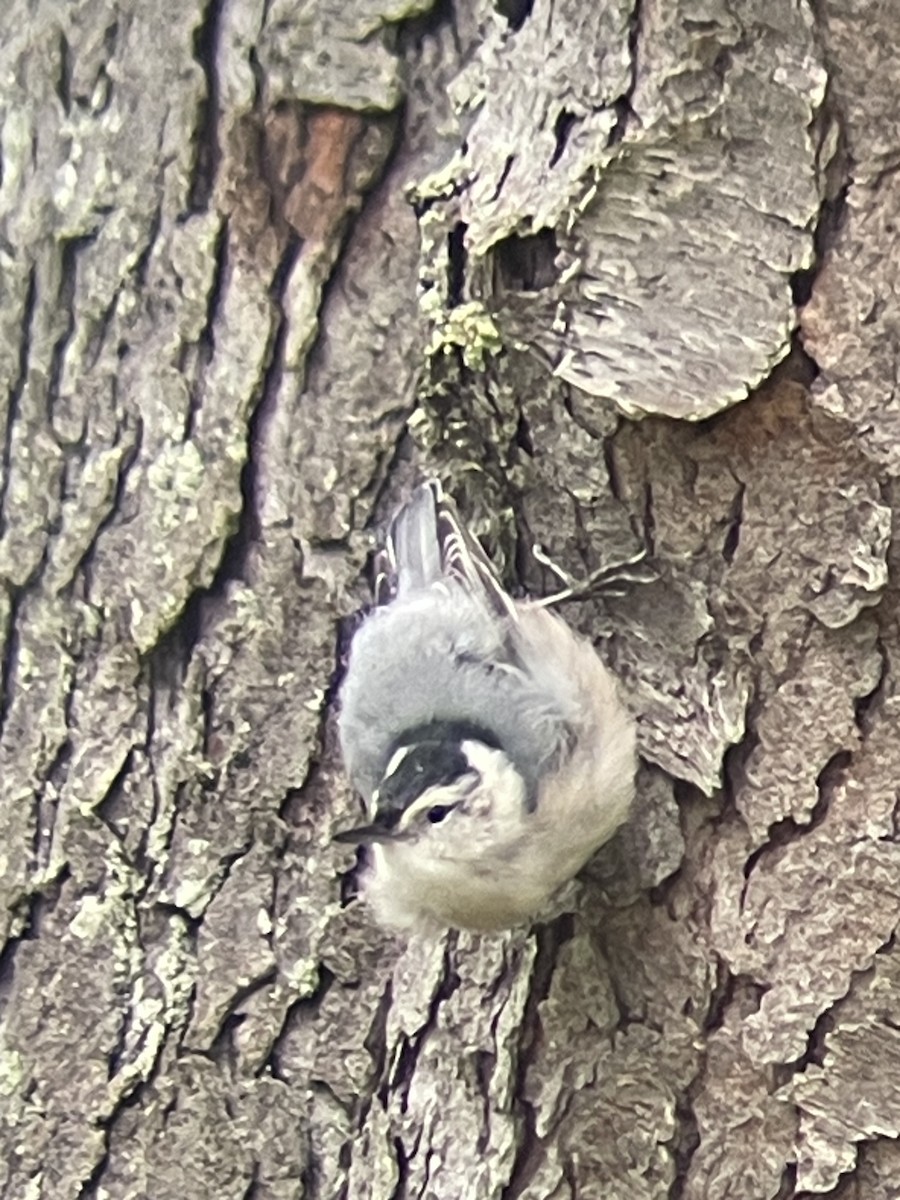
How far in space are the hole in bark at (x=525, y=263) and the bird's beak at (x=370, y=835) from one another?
22.6 inches

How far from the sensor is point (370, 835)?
1565mm

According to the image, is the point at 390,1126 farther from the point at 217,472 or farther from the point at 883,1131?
the point at 217,472

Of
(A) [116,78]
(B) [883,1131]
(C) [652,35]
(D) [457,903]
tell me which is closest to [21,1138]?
(D) [457,903]

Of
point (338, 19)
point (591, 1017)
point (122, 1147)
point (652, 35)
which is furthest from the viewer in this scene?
point (122, 1147)

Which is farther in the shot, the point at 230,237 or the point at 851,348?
the point at 230,237

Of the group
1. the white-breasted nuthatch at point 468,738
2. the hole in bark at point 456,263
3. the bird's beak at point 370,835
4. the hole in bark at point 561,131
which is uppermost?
the hole in bark at point 561,131

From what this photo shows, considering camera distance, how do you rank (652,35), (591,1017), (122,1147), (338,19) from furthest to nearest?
(122,1147), (591,1017), (338,19), (652,35)

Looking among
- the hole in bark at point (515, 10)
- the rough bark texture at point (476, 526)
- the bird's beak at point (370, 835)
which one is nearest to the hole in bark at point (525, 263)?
the rough bark texture at point (476, 526)

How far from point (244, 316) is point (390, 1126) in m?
0.93

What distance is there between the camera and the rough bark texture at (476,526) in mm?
1357

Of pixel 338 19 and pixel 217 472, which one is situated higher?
pixel 338 19

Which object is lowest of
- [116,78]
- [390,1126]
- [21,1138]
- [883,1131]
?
[21,1138]

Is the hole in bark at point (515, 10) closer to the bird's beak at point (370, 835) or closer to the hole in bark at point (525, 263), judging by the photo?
the hole in bark at point (525, 263)

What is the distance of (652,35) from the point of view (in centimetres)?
131
